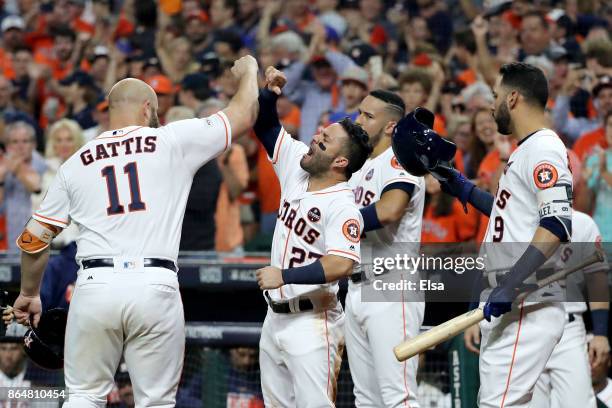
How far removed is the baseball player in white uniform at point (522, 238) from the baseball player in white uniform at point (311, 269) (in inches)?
27.5

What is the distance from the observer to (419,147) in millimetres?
5312

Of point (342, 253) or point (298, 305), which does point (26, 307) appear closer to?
point (298, 305)

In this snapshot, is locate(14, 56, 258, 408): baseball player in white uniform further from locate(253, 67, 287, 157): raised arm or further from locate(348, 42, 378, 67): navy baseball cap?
locate(348, 42, 378, 67): navy baseball cap

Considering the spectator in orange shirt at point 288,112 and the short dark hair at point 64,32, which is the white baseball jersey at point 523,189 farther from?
the short dark hair at point 64,32

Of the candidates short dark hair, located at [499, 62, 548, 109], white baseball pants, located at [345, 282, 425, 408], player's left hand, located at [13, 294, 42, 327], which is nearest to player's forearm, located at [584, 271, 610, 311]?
white baseball pants, located at [345, 282, 425, 408]

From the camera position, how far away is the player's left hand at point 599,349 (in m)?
5.85

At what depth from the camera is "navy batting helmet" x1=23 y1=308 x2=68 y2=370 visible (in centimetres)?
529

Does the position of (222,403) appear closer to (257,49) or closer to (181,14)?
(257,49)

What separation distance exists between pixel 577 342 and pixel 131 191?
7.96ft

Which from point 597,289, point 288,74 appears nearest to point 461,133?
point 288,74

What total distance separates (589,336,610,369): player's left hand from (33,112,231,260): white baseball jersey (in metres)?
2.46

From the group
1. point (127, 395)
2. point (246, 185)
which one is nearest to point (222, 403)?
point (127, 395)

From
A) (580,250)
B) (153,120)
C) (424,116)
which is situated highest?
(424,116)

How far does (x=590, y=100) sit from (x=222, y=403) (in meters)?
3.92
